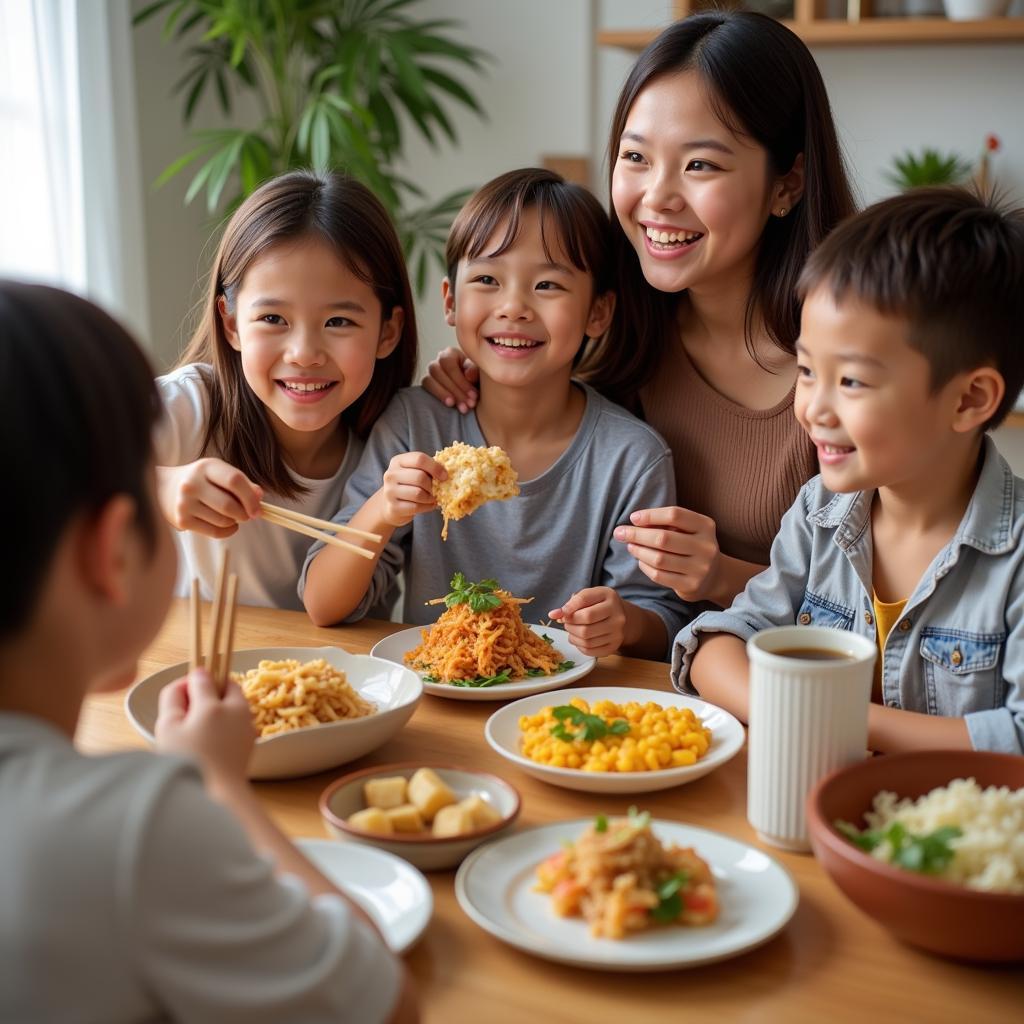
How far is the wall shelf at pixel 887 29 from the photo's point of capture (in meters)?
3.47

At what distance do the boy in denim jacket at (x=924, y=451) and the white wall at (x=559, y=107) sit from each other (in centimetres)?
270

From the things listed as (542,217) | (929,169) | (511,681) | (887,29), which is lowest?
(511,681)

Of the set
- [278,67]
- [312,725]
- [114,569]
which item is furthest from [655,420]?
[278,67]

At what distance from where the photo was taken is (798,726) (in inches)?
46.3

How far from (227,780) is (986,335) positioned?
103 centimetres

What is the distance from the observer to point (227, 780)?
3.36 feet

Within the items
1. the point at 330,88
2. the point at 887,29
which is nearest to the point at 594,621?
the point at 887,29

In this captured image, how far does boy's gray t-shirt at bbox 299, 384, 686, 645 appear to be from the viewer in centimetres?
220

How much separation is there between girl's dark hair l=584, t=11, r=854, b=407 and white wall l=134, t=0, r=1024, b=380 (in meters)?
2.02

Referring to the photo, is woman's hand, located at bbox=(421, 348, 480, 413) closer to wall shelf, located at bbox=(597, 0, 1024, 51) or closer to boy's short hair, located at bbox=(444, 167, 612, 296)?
boy's short hair, located at bbox=(444, 167, 612, 296)

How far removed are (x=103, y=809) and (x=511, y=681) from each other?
98 centimetres

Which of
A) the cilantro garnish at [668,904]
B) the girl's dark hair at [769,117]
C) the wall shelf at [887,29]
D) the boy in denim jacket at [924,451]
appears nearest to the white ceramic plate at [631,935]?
the cilantro garnish at [668,904]

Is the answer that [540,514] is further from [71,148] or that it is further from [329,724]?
[71,148]

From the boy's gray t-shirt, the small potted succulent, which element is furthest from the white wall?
the boy's gray t-shirt
